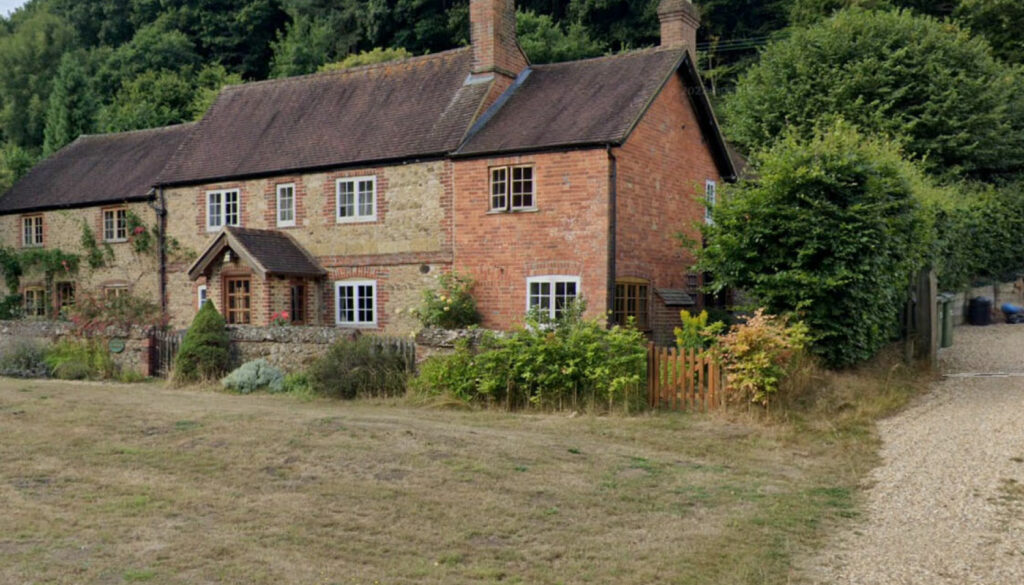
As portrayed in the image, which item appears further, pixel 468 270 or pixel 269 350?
pixel 468 270

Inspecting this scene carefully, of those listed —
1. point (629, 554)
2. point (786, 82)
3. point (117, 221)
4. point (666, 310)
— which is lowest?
point (629, 554)

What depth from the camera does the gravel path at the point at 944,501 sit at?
23.1 ft

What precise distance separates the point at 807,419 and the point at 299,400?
9525mm

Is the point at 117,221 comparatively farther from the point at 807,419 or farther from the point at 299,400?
the point at 807,419

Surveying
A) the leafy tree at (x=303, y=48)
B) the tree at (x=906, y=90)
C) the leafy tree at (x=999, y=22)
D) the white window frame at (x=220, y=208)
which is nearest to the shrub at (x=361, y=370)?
the white window frame at (x=220, y=208)

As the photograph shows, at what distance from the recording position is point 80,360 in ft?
68.5

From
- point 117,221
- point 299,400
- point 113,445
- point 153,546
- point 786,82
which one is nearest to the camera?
point 153,546

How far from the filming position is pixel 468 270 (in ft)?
70.7

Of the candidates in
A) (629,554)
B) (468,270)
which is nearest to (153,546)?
(629,554)

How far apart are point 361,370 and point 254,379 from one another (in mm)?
2917

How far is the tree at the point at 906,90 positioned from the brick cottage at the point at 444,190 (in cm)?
697

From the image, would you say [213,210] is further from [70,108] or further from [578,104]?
[70,108]

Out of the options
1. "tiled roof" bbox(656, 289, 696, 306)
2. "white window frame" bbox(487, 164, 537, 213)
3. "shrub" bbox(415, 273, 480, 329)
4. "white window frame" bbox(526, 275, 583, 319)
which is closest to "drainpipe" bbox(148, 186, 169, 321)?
"shrub" bbox(415, 273, 480, 329)

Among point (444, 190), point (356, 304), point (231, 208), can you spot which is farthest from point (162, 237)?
point (444, 190)
